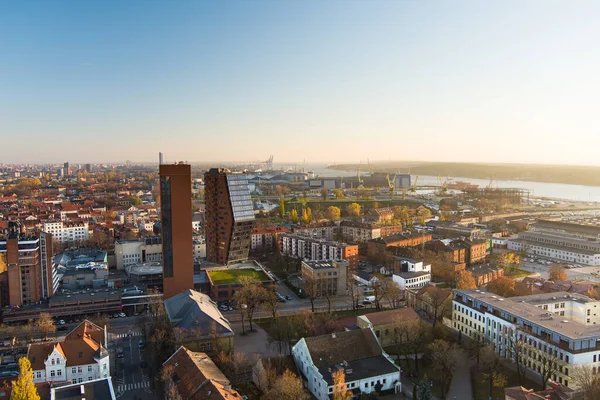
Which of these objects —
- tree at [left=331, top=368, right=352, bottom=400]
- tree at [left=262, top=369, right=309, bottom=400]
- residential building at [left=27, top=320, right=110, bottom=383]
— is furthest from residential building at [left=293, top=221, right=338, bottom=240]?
tree at [left=262, top=369, right=309, bottom=400]

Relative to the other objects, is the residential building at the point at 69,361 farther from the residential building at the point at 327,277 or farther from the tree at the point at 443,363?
the residential building at the point at 327,277

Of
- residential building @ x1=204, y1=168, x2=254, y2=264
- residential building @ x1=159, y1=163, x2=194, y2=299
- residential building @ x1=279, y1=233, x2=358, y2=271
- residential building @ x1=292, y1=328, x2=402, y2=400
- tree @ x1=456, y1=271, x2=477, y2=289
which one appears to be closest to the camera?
residential building @ x1=292, y1=328, x2=402, y2=400

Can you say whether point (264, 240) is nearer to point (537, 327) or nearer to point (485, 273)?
point (485, 273)

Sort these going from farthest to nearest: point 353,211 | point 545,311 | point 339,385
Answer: point 353,211 < point 545,311 < point 339,385

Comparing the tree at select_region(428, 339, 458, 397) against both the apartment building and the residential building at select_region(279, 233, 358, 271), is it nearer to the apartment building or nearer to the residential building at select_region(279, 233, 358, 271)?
the apartment building

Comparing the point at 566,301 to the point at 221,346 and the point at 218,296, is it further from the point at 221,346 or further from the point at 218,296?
the point at 218,296

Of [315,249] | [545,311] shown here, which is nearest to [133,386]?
[545,311]

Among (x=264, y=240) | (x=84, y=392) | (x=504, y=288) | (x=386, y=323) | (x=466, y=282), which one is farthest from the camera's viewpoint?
(x=264, y=240)
